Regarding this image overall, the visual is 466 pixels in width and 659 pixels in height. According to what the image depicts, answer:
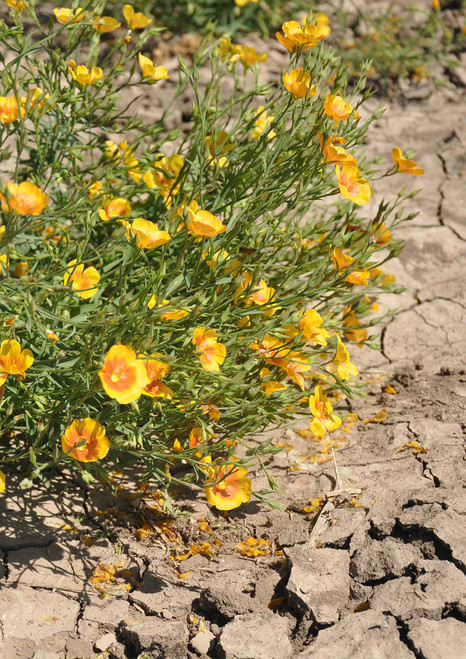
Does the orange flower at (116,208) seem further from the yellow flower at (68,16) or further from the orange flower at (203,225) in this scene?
the orange flower at (203,225)

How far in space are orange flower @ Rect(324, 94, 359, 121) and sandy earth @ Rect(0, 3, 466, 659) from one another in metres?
1.18

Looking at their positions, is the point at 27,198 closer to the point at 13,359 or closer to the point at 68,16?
the point at 13,359

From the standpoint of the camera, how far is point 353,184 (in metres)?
2.17

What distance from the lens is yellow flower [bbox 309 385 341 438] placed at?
2.24 m

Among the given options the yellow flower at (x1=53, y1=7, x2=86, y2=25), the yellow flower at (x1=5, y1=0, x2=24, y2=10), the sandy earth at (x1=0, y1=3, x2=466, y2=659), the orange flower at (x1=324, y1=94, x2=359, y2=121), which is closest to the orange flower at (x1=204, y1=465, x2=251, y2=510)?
the sandy earth at (x1=0, y1=3, x2=466, y2=659)

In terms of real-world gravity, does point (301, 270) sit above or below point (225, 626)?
above

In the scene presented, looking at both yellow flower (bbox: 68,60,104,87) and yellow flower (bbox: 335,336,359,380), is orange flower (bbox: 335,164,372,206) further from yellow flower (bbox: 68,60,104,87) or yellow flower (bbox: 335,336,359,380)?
yellow flower (bbox: 68,60,104,87)

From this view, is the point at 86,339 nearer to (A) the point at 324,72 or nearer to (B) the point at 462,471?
(A) the point at 324,72

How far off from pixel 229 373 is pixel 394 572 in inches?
29.8

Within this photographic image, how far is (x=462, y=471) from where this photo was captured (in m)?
2.36

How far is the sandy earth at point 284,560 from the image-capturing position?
1855mm

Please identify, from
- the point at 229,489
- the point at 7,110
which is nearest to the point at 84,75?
the point at 7,110

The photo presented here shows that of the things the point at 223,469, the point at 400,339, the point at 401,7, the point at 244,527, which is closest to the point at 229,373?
the point at 223,469

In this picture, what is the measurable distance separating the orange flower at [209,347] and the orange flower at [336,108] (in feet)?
2.29
